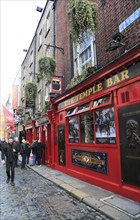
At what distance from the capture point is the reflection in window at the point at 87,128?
837 centimetres

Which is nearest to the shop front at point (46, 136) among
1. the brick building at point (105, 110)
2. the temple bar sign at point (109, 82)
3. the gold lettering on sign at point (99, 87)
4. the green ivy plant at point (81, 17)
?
the brick building at point (105, 110)

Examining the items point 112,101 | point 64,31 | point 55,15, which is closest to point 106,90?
point 112,101

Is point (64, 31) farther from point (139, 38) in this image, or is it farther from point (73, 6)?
point (139, 38)

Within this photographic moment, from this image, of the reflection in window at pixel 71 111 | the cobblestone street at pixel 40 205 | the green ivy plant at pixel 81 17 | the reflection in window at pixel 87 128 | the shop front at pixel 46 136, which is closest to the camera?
the cobblestone street at pixel 40 205

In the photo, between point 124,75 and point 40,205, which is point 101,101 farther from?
point 40,205

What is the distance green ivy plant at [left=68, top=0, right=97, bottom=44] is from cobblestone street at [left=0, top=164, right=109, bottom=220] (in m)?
5.82

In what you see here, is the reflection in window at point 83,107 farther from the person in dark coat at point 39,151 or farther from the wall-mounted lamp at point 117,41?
the person in dark coat at point 39,151

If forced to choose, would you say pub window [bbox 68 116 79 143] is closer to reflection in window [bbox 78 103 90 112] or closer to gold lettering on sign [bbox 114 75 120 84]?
reflection in window [bbox 78 103 90 112]

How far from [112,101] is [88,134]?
2285 millimetres

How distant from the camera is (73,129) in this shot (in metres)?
10.0

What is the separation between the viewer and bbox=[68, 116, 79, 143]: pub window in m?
9.64

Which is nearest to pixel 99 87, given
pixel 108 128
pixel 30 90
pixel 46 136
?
pixel 108 128

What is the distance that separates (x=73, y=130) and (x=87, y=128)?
54.4 inches

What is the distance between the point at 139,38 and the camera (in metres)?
6.49
